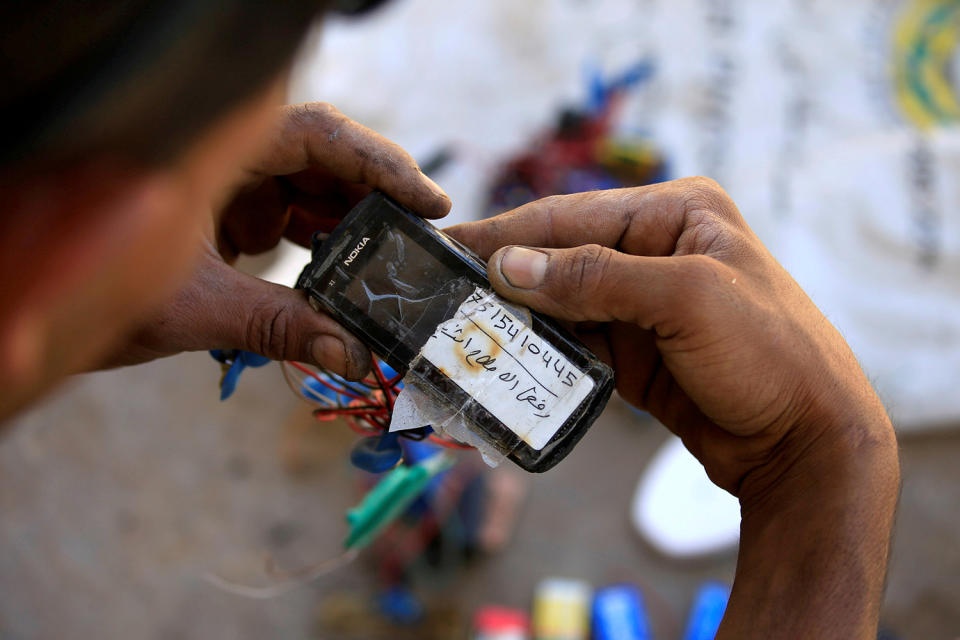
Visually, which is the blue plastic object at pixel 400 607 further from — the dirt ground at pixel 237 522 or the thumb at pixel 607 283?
the thumb at pixel 607 283

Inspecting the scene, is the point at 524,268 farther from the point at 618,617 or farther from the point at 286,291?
the point at 618,617

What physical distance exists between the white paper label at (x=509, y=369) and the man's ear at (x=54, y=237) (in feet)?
1.53

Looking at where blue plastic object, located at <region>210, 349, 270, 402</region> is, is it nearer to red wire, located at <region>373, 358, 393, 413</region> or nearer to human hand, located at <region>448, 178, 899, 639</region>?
red wire, located at <region>373, 358, 393, 413</region>

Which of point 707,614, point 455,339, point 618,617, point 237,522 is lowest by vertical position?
point 237,522

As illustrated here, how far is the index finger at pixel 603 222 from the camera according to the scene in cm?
87

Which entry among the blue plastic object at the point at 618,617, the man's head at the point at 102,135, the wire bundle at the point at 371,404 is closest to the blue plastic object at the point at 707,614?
the blue plastic object at the point at 618,617

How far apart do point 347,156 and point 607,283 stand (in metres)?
0.38

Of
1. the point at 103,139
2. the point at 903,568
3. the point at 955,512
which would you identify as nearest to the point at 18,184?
the point at 103,139

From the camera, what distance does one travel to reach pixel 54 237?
0.33 metres

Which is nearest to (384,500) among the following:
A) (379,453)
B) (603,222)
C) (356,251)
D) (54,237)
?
(379,453)

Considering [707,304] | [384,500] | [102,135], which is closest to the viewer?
[102,135]

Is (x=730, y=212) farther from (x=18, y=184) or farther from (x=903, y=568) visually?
(x=903, y=568)

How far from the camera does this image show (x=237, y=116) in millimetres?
355

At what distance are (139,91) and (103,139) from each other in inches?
1.1
